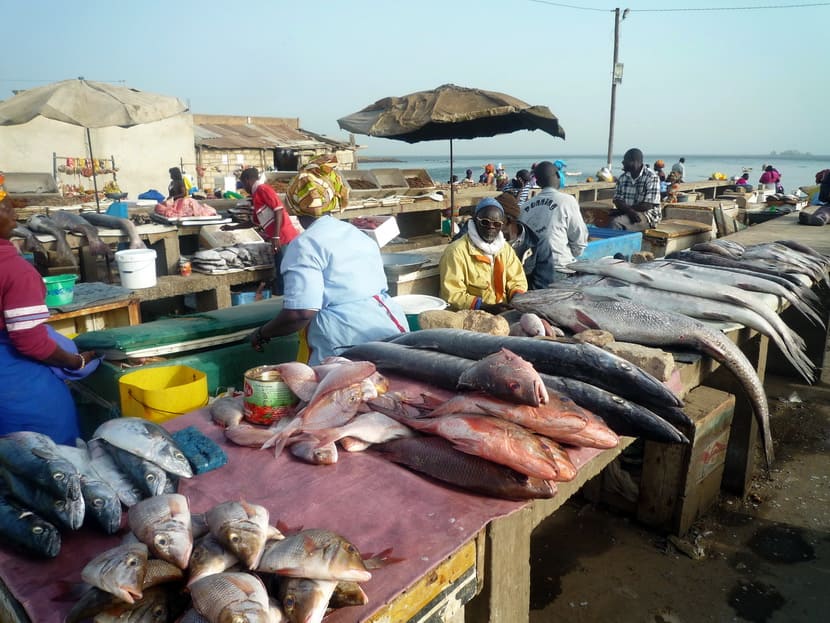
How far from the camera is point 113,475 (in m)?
1.83

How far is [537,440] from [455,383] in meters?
0.66

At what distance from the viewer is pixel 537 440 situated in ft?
6.29

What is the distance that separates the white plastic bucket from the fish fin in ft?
15.0

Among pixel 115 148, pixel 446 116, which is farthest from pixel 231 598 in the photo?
pixel 115 148

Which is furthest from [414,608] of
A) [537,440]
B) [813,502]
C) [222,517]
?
[813,502]

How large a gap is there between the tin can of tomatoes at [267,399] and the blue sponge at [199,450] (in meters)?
0.23

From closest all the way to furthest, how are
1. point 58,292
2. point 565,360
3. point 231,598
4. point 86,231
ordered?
point 231,598, point 565,360, point 58,292, point 86,231

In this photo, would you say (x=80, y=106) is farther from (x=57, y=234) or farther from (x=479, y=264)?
(x=479, y=264)

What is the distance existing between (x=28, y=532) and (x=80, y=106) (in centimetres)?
797

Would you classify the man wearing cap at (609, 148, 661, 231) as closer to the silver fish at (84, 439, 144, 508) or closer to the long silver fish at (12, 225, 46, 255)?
the long silver fish at (12, 225, 46, 255)

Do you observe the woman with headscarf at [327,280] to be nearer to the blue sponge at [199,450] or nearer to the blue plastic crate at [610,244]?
the blue sponge at [199,450]

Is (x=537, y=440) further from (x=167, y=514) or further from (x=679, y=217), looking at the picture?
(x=679, y=217)

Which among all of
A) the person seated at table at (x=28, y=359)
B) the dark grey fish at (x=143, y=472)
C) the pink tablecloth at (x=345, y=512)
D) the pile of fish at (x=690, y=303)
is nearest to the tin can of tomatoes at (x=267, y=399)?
the pink tablecloth at (x=345, y=512)

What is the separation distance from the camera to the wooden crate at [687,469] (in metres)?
3.83
